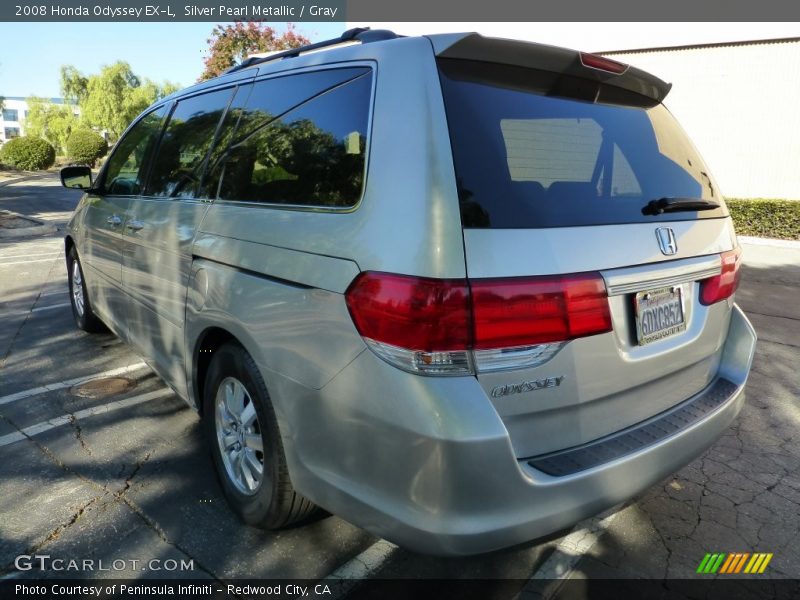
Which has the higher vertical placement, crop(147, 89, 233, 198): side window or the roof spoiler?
the roof spoiler

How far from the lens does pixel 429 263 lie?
1767 millimetres

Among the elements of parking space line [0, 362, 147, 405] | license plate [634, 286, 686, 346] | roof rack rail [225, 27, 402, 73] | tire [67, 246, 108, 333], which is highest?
roof rack rail [225, 27, 402, 73]

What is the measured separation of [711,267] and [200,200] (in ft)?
7.56

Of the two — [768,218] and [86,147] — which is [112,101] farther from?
[768,218]

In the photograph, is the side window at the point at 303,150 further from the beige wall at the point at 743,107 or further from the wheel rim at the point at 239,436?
the beige wall at the point at 743,107

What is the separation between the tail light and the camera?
177cm

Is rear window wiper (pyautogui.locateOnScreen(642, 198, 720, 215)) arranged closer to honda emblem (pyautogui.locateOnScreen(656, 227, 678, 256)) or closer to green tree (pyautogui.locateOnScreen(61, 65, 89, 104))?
honda emblem (pyautogui.locateOnScreen(656, 227, 678, 256))

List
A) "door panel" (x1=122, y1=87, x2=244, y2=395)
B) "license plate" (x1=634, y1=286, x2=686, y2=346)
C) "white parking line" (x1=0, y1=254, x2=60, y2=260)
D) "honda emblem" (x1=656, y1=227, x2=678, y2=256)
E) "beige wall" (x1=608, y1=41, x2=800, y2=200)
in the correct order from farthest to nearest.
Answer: "beige wall" (x1=608, y1=41, x2=800, y2=200) → "white parking line" (x1=0, y1=254, x2=60, y2=260) → "door panel" (x1=122, y1=87, x2=244, y2=395) → "honda emblem" (x1=656, y1=227, x2=678, y2=256) → "license plate" (x1=634, y1=286, x2=686, y2=346)

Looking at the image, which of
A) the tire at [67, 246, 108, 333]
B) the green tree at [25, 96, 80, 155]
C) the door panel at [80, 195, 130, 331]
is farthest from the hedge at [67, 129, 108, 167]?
the door panel at [80, 195, 130, 331]

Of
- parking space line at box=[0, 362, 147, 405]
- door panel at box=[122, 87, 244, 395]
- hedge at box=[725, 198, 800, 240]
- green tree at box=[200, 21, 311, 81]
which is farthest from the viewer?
green tree at box=[200, 21, 311, 81]

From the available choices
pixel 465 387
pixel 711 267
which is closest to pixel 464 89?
pixel 465 387

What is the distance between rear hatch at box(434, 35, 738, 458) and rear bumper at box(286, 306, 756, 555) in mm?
111

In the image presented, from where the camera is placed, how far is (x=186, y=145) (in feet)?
11.1

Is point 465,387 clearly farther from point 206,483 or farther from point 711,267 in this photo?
point 206,483
